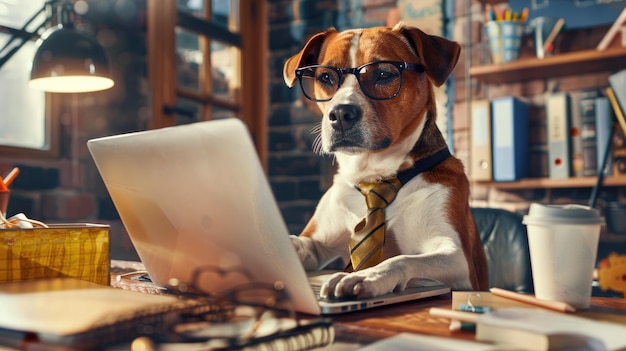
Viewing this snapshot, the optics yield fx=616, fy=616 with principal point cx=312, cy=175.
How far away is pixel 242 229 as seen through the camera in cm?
65

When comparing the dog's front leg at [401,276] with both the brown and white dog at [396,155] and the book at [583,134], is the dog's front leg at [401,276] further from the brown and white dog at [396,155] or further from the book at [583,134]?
the book at [583,134]

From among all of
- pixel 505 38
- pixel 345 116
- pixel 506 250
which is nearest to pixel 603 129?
pixel 505 38

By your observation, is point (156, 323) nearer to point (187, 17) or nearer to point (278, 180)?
point (187, 17)

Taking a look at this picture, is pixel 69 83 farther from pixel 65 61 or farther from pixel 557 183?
A: pixel 557 183

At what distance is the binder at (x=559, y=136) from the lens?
8.39 ft

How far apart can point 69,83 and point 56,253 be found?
99cm

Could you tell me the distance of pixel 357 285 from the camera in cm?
75

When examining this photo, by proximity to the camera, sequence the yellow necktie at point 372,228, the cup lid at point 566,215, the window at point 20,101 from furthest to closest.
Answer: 1. the window at point 20,101
2. the yellow necktie at point 372,228
3. the cup lid at point 566,215

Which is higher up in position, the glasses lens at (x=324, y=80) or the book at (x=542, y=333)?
the glasses lens at (x=324, y=80)

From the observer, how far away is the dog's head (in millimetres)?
1185

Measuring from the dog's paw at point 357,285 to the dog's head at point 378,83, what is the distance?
44 centimetres

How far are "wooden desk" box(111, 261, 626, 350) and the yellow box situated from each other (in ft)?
1.27

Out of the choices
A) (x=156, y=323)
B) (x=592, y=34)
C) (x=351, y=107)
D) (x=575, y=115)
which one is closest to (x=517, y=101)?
(x=575, y=115)

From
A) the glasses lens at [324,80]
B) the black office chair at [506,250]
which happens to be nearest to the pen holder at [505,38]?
the black office chair at [506,250]
